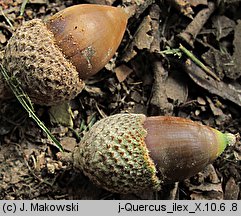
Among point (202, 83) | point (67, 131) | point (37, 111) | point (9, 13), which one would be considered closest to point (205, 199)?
point (202, 83)

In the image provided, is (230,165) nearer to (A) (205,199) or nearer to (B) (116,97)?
(A) (205,199)

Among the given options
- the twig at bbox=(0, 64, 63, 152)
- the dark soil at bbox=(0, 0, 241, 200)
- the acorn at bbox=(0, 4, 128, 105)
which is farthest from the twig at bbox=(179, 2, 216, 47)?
the twig at bbox=(0, 64, 63, 152)

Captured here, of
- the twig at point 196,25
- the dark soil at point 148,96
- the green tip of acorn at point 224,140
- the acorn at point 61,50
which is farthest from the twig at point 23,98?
the twig at point 196,25

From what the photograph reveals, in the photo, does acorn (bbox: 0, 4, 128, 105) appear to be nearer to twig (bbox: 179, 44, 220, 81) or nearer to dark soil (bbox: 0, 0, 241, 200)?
dark soil (bbox: 0, 0, 241, 200)

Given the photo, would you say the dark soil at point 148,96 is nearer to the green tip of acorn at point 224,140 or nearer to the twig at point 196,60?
the twig at point 196,60

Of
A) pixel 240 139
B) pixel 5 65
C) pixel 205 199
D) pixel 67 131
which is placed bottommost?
pixel 205 199
